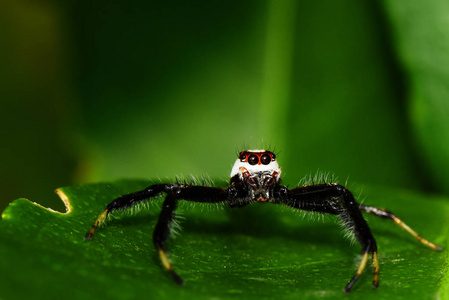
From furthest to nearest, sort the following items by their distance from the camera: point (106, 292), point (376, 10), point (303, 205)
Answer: point (376, 10)
point (303, 205)
point (106, 292)

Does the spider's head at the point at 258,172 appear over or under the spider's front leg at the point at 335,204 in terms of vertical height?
over

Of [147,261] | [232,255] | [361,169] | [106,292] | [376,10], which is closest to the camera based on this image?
[106,292]

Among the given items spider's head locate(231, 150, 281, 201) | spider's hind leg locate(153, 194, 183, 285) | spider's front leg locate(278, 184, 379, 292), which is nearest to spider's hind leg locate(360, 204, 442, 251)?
spider's front leg locate(278, 184, 379, 292)

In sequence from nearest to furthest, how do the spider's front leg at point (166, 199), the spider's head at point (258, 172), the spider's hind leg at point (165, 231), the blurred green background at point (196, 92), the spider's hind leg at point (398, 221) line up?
1. the spider's hind leg at point (165, 231)
2. the spider's front leg at point (166, 199)
3. the spider's hind leg at point (398, 221)
4. the spider's head at point (258, 172)
5. the blurred green background at point (196, 92)

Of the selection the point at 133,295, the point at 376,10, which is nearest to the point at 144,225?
the point at 133,295

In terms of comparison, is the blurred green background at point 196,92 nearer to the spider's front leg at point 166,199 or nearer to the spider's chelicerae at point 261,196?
the spider's chelicerae at point 261,196

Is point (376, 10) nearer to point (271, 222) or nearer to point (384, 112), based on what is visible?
point (384, 112)

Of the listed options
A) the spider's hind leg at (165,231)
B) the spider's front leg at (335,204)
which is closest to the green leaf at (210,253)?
the spider's hind leg at (165,231)
